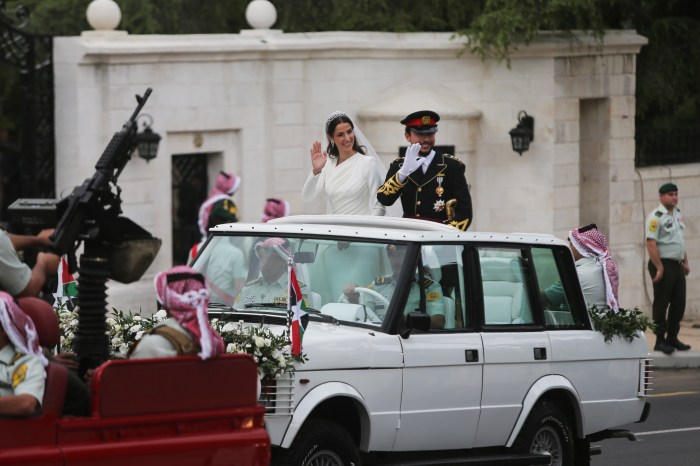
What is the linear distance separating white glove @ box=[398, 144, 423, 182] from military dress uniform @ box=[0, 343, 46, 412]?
4.88m

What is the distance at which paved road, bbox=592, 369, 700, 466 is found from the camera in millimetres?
13039

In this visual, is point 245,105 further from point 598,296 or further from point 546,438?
point 546,438

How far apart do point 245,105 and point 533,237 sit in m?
9.77

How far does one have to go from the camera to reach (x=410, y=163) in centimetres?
1216

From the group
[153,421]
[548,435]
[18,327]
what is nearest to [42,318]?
[18,327]

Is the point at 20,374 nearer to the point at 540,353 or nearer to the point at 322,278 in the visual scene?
the point at 322,278

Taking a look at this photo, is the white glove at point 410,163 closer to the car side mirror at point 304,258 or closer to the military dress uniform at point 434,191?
the military dress uniform at point 434,191

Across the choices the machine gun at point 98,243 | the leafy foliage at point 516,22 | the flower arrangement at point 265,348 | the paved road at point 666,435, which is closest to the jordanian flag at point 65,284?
the flower arrangement at point 265,348

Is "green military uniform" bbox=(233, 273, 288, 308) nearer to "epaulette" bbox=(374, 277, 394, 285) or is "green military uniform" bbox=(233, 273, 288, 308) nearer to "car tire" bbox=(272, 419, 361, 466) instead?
"epaulette" bbox=(374, 277, 394, 285)

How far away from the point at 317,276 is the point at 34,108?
9.59m

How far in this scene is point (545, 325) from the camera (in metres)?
11.1

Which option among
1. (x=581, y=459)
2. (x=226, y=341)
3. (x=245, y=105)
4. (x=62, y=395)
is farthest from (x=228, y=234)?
(x=245, y=105)

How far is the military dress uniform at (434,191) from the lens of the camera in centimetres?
1222

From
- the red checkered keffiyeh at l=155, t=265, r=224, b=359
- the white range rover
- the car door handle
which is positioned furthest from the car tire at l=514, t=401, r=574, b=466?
the red checkered keffiyeh at l=155, t=265, r=224, b=359
